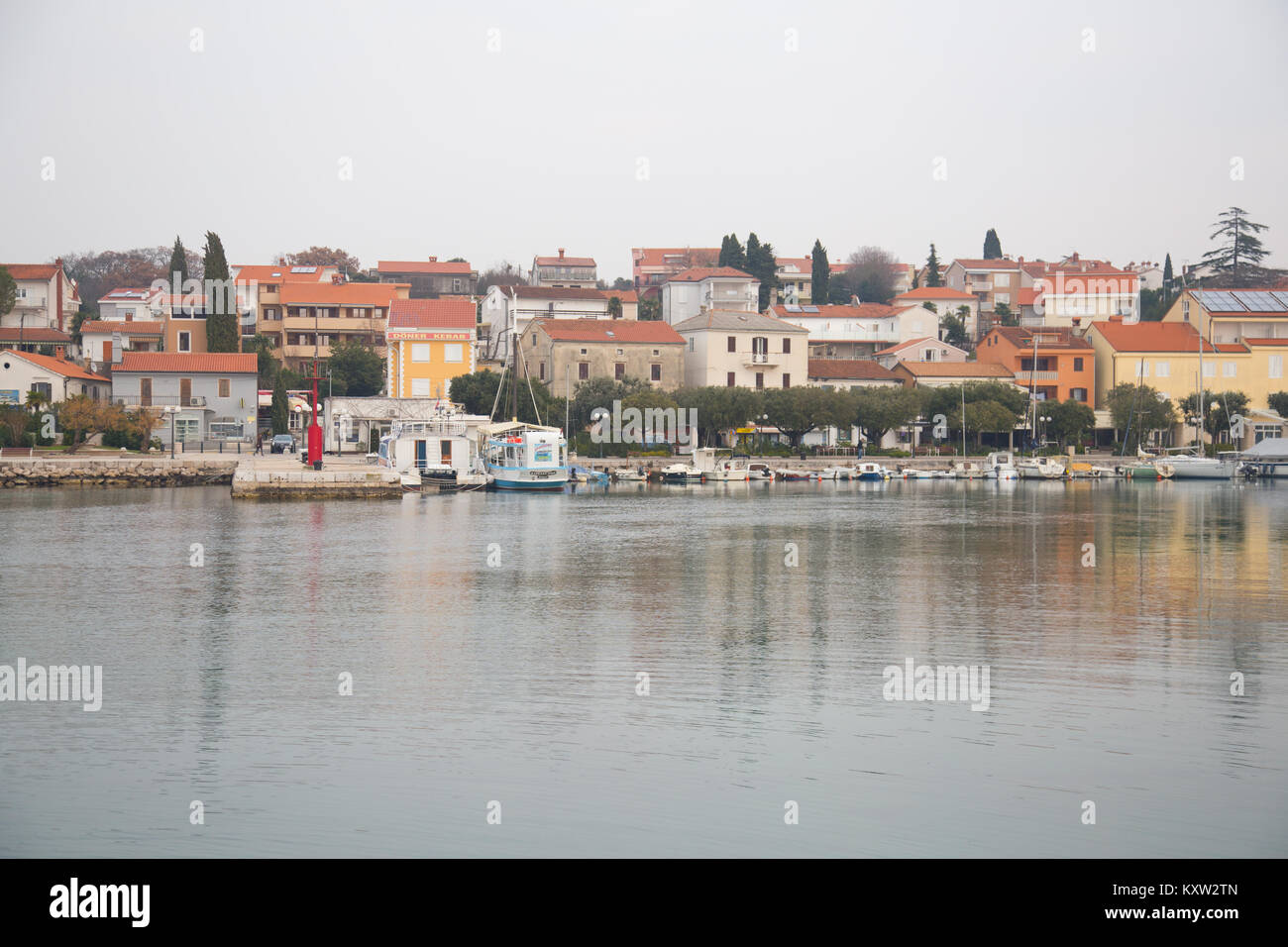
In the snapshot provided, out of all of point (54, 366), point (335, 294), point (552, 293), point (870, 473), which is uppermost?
point (552, 293)

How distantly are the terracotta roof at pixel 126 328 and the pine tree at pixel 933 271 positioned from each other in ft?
222

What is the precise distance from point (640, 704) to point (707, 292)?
76.5 metres

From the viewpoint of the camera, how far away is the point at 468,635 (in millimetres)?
18500

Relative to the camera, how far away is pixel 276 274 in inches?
3346

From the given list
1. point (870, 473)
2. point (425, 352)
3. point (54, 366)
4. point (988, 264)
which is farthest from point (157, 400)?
point (988, 264)

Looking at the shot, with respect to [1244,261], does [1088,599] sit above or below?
below

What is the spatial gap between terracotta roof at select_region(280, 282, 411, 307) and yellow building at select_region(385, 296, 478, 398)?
37.6 feet

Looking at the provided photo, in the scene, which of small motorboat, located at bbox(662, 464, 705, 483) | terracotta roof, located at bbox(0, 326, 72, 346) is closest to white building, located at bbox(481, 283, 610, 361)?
small motorboat, located at bbox(662, 464, 705, 483)

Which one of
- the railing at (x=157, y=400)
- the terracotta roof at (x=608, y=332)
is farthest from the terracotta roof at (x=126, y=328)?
the terracotta roof at (x=608, y=332)

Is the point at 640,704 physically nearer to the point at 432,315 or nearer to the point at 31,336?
the point at 432,315

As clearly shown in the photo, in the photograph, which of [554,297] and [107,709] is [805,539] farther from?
[554,297]

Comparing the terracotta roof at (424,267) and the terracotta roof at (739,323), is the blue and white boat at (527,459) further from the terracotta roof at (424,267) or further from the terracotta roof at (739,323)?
the terracotta roof at (424,267)
